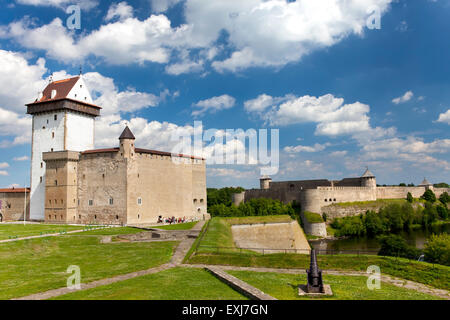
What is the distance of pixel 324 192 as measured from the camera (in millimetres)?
55188

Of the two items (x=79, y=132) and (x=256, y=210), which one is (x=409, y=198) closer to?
(x=256, y=210)

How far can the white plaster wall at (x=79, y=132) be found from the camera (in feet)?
121

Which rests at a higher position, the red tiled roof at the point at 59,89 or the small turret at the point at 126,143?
the red tiled roof at the point at 59,89

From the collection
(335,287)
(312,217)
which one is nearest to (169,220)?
(312,217)

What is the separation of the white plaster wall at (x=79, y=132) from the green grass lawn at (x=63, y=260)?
1619cm

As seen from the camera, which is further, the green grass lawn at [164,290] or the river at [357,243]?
the river at [357,243]

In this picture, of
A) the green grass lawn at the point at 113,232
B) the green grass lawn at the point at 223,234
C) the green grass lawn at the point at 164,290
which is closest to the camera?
the green grass lawn at the point at 164,290

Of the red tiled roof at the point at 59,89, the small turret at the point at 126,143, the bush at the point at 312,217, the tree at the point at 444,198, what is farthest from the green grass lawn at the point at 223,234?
the tree at the point at 444,198

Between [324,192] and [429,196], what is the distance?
33.5 meters

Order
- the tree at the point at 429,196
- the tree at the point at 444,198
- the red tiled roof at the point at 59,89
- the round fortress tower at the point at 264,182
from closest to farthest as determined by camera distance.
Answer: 1. the red tiled roof at the point at 59,89
2. the round fortress tower at the point at 264,182
3. the tree at the point at 429,196
4. the tree at the point at 444,198

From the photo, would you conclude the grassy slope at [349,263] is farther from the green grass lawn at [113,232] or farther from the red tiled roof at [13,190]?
the red tiled roof at [13,190]

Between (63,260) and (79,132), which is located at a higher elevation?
(79,132)

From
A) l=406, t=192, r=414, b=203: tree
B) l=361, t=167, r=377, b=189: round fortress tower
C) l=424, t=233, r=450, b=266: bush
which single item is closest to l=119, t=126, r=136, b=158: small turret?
l=424, t=233, r=450, b=266: bush
